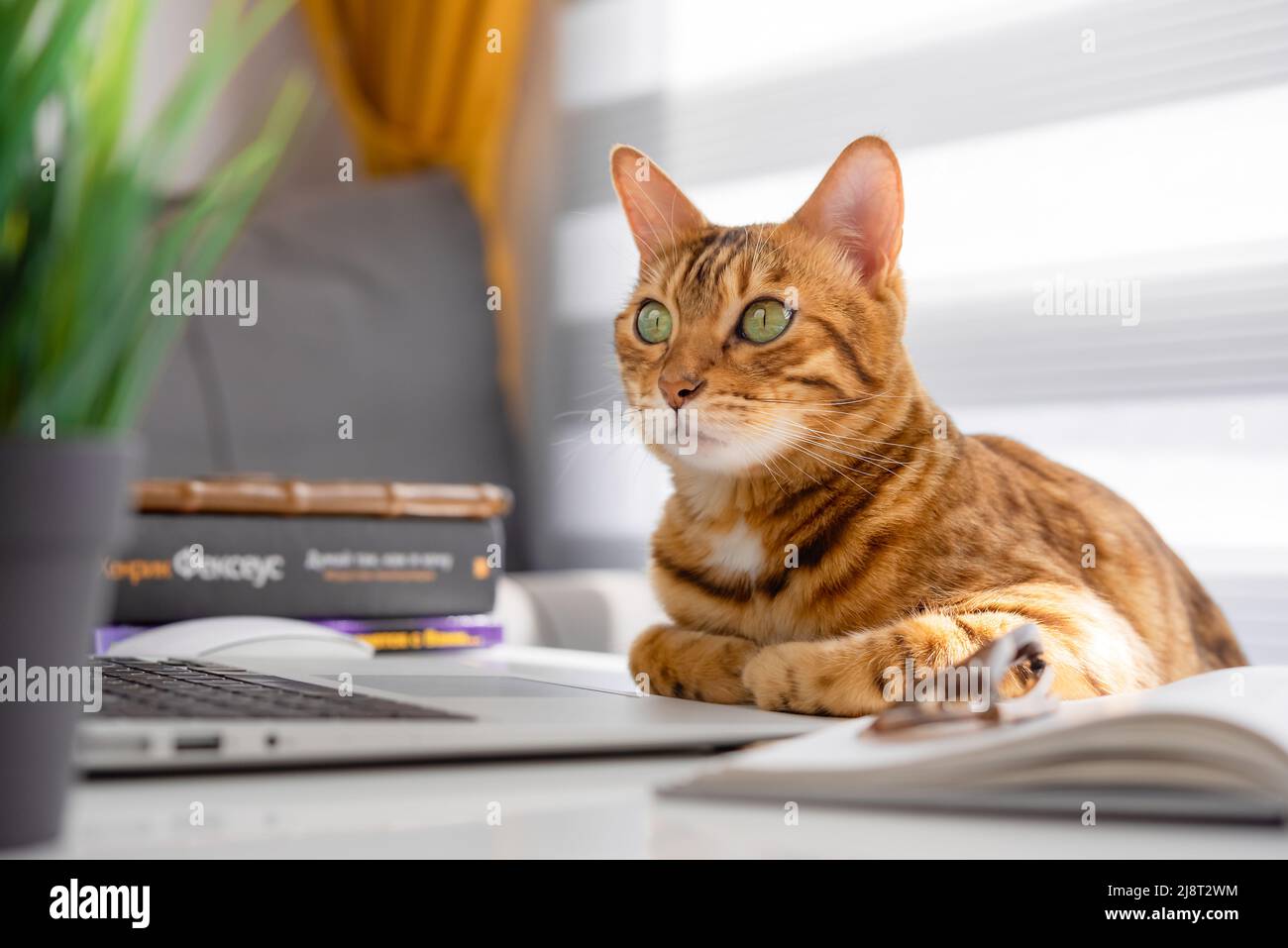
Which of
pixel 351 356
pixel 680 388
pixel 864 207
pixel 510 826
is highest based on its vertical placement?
pixel 351 356

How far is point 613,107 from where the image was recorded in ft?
8.86

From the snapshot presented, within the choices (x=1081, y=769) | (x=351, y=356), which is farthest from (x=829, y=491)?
(x=351, y=356)

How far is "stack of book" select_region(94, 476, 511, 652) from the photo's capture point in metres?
1.25

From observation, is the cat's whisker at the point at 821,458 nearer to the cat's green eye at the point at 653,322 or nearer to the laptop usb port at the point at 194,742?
the cat's green eye at the point at 653,322

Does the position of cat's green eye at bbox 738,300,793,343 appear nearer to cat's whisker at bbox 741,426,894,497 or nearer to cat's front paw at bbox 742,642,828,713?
cat's whisker at bbox 741,426,894,497

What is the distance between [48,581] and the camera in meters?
0.41

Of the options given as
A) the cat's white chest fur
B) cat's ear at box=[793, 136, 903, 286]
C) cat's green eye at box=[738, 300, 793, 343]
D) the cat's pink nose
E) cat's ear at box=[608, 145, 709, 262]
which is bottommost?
the cat's white chest fur

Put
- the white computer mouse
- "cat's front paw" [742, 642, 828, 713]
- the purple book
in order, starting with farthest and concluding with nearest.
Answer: the purple book
the white computer mouse
"cat's front paw" [742, 642, 828, 713]

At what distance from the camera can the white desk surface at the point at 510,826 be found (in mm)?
463

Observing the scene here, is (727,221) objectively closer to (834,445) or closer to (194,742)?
(834,445)

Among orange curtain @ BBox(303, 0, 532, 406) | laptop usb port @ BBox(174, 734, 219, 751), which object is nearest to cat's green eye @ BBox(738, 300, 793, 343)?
laptop usb port @ BBox(174, 734, 219, 751)

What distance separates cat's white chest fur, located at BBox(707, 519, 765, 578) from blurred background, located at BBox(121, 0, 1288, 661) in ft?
0.87

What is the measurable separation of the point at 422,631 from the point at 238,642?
39cm

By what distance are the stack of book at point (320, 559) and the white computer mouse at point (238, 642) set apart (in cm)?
16
